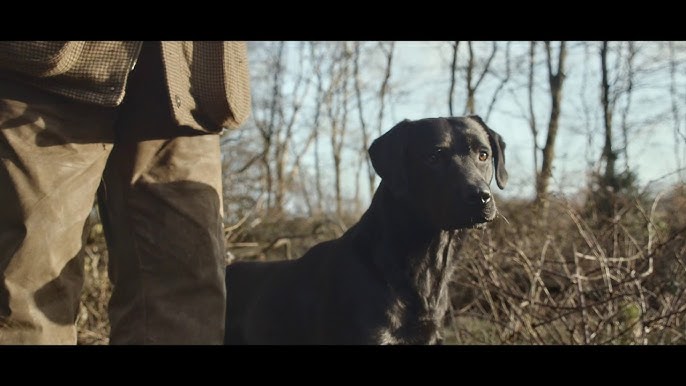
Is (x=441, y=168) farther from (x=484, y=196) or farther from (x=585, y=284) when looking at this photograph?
(x=585, y=284)

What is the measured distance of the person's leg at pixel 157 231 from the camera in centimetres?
287

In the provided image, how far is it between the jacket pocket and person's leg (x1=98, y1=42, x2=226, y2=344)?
1.22 feet

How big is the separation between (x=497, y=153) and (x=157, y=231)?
89.8 inches

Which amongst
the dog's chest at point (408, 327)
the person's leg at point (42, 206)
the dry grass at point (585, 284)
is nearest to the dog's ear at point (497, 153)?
the dry grass at point (585, 284)

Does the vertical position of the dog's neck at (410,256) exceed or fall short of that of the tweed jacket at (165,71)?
it falls short

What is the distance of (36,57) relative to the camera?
8.39 feet

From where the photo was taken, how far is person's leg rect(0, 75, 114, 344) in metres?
2.59

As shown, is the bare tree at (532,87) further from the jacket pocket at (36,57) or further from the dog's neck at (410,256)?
the jacket pocket at (36,57)

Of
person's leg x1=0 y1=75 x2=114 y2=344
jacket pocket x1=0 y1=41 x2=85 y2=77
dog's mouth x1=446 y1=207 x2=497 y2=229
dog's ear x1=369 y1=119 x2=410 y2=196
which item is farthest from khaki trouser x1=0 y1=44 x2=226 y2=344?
dog's mouth x1=446 y1=207 x2=497 y2=229

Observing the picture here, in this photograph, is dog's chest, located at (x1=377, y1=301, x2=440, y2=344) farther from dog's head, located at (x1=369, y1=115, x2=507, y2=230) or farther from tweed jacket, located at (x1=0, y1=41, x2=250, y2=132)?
tweed jacket, located at (x1=0, y1=41, x2=250, y2=132)

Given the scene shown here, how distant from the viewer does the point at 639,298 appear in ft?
15.7
